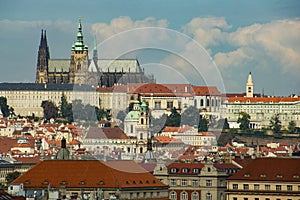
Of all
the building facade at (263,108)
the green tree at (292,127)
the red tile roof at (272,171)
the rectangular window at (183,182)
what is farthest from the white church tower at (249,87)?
the red tile roof at (272,171)

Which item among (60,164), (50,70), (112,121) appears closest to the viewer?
(60,164)

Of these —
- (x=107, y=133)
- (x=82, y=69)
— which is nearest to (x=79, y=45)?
(x=82, y=69)

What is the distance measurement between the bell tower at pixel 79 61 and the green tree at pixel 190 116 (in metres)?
29.4

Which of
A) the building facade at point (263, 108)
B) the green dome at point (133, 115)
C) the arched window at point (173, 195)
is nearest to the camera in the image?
the arched window at point (173, 195)

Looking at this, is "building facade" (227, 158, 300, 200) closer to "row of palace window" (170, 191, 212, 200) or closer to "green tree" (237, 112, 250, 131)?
"row of palace window" (170, 191, 212, 200)

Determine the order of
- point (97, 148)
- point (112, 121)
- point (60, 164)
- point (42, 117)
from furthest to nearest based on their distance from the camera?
point (42, 117)
point (112, 121)
point (97, 148)
point (60, 164)

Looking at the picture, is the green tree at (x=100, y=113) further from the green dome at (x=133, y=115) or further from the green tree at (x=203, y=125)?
the green dome at (x=133, y=115)

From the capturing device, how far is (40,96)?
178 meters

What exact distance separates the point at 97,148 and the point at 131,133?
7072 mm

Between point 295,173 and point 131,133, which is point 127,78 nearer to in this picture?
point 131,133

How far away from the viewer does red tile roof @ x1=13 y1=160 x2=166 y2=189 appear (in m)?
57.3

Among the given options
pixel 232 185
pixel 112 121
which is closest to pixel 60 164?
pixel 232 185

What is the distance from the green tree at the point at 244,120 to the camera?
159 m

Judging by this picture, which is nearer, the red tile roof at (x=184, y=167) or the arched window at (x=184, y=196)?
the arched window at (x=184, y=196)
